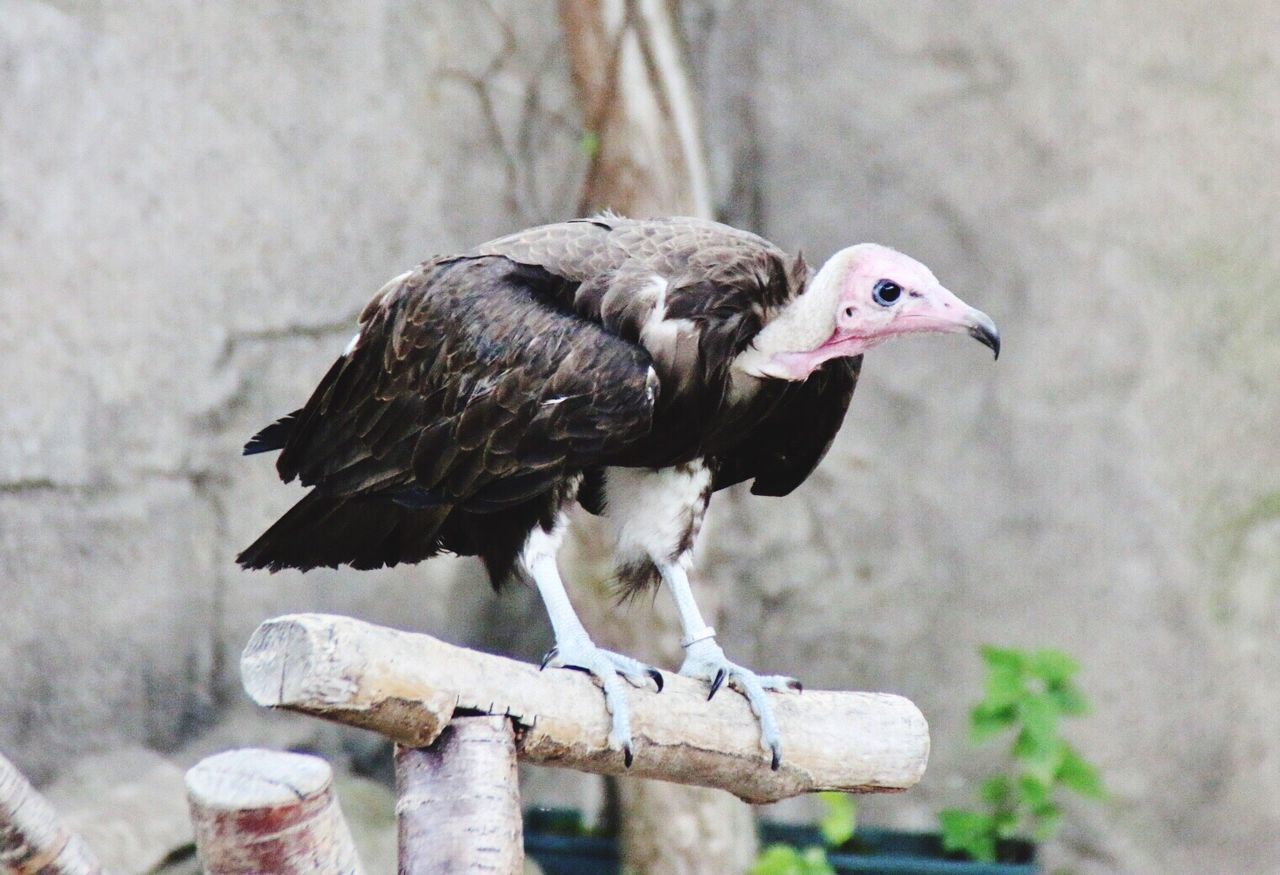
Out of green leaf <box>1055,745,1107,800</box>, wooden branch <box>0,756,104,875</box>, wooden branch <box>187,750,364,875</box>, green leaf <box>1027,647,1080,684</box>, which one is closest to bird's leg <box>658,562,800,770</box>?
wooden branch <box>187,750,364,875</box>

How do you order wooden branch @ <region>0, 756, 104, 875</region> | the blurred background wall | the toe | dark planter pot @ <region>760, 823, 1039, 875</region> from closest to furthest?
1. wooden branch @ <region>0, 756, 104, 875</region>
2. the toe
3. the blurred background wall
4. dark planter pot @ <region>760, 823, 1039, 875</region>

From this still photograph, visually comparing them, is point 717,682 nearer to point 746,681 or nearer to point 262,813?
point 746,681

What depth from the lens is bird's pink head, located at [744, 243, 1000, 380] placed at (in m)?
2.44

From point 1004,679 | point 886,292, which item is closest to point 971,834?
point 1004,679

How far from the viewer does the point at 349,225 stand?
413 centimetres

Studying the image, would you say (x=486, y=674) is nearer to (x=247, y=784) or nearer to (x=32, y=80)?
(x=247, y=784)

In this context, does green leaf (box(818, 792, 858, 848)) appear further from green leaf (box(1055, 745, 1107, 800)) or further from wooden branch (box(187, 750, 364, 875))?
wooden branch (box(187, 750, 364, 875))

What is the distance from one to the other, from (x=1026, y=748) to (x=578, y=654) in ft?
6.31

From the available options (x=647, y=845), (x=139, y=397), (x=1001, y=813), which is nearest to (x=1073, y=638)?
(x=1001, y=813)

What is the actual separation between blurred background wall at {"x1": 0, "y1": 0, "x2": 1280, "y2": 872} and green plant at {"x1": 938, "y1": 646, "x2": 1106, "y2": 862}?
0.95 feet

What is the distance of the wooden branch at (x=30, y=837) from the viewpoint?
156 centimetres

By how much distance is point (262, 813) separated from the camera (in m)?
1.58

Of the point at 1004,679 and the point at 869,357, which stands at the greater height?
the point at 869,357

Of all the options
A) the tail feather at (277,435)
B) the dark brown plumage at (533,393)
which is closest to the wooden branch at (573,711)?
the dark brown plumage at (533,393)
